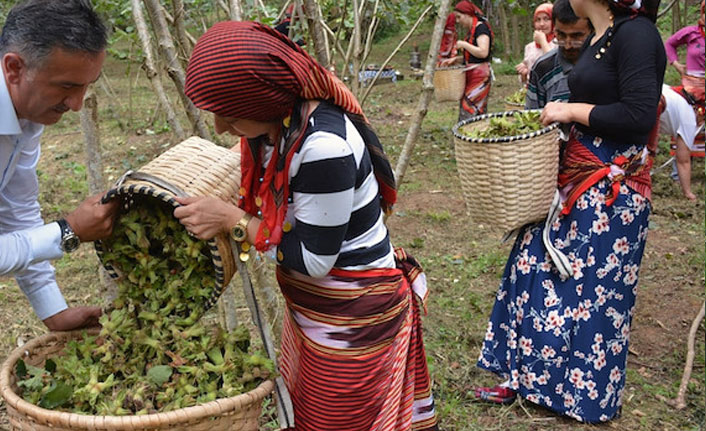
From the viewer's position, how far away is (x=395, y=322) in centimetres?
232

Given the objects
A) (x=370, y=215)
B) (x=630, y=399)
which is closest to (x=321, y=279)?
(x=370, y=215)

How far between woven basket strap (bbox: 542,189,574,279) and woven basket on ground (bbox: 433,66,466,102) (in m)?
5.00

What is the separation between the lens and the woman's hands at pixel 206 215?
200cm

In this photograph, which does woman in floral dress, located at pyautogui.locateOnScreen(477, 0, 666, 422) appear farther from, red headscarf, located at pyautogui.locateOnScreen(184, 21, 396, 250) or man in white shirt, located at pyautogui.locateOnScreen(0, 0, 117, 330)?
man in white shirt, located at pyautogui.locateOnScreen(0, 0, 117, 330)

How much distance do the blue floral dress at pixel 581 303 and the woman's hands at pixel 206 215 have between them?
174 centimetres

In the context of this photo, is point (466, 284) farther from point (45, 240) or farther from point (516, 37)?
point (516, 37)

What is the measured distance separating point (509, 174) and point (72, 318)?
1738mm

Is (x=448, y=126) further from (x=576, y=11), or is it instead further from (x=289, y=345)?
(x=289, y=345)

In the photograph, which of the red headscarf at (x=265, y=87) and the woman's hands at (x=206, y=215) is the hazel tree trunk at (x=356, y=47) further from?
the woman's hands at (x=206, y=215)

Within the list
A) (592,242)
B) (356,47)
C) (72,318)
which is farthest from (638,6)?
(72,318)

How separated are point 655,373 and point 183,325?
9.21 ft

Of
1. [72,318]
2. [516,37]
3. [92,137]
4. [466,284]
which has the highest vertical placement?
[92,137]

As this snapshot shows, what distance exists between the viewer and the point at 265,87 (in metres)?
1.89

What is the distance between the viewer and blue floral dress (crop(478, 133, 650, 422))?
318 cm
